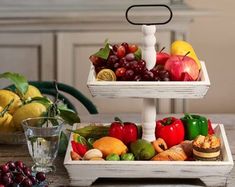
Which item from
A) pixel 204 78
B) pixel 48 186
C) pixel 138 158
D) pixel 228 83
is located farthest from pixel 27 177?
pixel 228 83

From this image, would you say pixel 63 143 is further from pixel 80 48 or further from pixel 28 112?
pixel 80 48

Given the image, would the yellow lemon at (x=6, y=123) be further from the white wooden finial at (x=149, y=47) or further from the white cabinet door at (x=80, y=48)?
the white cabinet door at (x=80, y=48)

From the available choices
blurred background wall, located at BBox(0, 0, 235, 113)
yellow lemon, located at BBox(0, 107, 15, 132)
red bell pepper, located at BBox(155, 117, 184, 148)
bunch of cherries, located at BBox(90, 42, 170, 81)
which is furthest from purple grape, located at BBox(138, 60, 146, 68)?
blurred background wall, located at BBox(0, 0, 235, 113)

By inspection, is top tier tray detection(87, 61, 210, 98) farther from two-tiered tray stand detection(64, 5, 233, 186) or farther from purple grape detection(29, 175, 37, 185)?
purple grape detection(29, 175, 37, 185)

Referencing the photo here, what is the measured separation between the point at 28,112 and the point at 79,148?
24cm

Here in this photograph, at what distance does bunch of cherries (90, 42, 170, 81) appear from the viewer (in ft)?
5.70

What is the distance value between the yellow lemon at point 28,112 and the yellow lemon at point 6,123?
0.02 m

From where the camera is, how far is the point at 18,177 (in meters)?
1.64

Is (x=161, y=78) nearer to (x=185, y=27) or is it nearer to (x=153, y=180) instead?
(x=153, y=180)

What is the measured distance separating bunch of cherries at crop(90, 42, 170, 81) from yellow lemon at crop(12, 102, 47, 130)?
0.80 feet

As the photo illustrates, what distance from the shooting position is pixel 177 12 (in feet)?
11.3

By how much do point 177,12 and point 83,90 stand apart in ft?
1.91

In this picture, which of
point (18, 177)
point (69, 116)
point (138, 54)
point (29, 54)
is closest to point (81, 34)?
point (29, 54)

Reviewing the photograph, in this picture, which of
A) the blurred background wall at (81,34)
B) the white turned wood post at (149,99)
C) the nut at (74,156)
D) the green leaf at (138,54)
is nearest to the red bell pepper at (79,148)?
the nut at (74,156)
